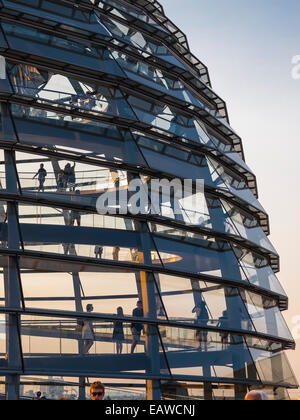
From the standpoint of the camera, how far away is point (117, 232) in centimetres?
1369

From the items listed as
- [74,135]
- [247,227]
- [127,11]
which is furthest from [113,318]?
[127,11]

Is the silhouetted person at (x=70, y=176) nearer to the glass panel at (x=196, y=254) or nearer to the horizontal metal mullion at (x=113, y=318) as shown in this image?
the glass panel at (x=196, y=254)

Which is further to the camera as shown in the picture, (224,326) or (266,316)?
(266,316)

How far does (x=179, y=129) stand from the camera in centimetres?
1641

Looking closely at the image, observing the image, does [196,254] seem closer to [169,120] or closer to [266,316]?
[266,316]

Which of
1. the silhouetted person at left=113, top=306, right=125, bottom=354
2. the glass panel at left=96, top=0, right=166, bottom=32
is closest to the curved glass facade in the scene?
the silhouetted person at left=113, top=306, right=125, bottom=354

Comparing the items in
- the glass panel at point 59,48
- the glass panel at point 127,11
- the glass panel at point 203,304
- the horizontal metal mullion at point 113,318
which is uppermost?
the glass panel at point 127,11

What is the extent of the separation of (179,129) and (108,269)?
14.5 ft

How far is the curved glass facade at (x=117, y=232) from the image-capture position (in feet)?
40.8

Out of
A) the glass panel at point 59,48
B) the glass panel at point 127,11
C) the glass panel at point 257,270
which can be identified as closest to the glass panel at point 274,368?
the glass panel at point 257,270

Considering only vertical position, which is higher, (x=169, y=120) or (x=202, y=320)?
(x=169, y=120)

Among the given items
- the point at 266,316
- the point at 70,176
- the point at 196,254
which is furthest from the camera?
the point at 266,316

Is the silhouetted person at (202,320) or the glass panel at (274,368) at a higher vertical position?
the silhouetted person at (202,320)

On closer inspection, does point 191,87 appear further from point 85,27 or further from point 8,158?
point 8,158
